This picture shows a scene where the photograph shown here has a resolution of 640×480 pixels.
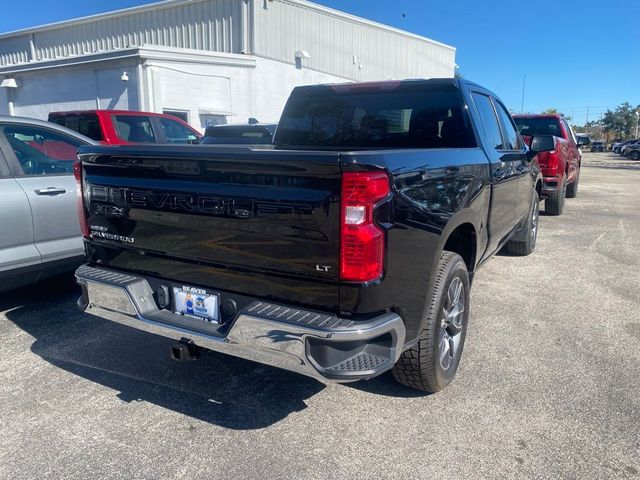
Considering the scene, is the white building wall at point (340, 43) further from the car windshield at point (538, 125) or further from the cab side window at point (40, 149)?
the cab side window at point (40, 149)

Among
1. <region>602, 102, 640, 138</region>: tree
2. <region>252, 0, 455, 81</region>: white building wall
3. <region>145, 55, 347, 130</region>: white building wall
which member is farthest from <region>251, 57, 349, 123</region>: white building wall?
<region>602, 102, 640, 138</region>: tree

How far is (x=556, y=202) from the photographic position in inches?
383

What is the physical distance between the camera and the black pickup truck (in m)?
2.39

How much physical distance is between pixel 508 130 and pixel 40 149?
4.43 m

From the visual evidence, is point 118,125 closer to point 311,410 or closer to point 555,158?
point 311,410

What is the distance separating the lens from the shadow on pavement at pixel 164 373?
3127mm

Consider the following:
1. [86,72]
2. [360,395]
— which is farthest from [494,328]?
[86,72]

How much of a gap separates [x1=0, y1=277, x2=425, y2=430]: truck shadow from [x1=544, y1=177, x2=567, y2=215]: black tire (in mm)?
7422

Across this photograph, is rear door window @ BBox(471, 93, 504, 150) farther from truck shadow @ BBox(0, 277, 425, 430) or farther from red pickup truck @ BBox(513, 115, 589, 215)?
red pickup truck @ BBox(513, 115, 589, 215)

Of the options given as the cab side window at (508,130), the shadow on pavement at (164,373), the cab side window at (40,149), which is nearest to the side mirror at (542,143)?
the cab side window at (508,130)

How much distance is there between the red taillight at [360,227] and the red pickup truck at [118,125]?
674cm

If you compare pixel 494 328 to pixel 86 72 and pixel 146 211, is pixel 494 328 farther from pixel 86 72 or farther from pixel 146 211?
pixel 86 72

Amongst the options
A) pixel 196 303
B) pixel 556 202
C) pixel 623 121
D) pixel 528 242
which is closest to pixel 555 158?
pixel 556 202

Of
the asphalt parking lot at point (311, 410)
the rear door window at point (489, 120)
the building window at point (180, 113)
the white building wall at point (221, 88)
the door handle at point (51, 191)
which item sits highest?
the white building wall at point (221, 88)
